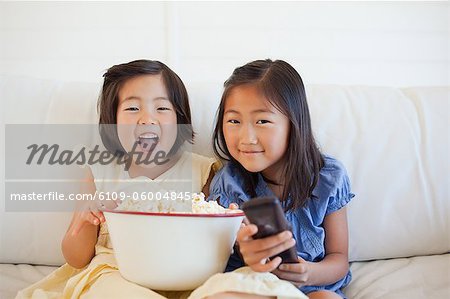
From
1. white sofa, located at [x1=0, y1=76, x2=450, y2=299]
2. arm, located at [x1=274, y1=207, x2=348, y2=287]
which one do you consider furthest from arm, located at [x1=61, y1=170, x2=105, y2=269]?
arm, located at [x1=274, y1=207, x2=348, y2=287]

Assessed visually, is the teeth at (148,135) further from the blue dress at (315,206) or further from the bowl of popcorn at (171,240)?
the bowl of popcorn at (171,240)

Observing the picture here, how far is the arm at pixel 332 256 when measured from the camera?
105cm

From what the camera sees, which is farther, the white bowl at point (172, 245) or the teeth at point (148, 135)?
the teeth at point (148, 135)

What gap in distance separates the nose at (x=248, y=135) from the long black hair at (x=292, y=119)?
0.08 meters

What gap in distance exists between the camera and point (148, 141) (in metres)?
1.26

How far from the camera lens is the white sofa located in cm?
127

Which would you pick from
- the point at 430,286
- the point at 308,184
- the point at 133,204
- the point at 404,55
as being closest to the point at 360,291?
the point at 430,286

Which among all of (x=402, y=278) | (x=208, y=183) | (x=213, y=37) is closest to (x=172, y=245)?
(x=208, y=183)

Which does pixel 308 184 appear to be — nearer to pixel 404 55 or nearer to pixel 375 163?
pixel 375 163

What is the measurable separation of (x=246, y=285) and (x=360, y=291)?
1.43 ft

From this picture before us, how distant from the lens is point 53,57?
1784mm

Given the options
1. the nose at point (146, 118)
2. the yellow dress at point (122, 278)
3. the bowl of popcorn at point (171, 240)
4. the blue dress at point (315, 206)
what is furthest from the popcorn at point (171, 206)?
the nose at point (146, 118)

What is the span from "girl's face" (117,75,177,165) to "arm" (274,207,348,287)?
17.7 inches

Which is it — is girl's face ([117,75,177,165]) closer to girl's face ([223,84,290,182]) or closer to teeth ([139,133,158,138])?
teeth ([139,133,158,138])
